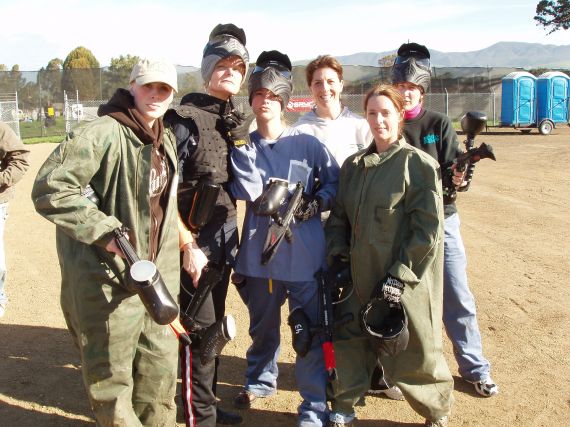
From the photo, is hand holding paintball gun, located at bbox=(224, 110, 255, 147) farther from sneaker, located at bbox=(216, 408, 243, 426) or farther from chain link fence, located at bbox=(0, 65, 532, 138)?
chain link fence, located at bbox=(0, 65, 532, 138)

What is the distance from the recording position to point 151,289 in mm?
2613

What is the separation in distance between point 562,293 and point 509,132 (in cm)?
2020

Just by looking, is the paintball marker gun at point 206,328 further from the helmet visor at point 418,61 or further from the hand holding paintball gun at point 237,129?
the helmet visor at point 418,61

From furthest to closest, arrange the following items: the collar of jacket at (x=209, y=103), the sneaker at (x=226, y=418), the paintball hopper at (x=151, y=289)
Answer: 1. the sneaker at (x=226, y=418)
2. the collar of jacket at (x=209, y=103)
3. the paintball hopper at (x=151, y=289)

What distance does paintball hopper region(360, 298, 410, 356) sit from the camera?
3.37 metres

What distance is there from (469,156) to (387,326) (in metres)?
1.17

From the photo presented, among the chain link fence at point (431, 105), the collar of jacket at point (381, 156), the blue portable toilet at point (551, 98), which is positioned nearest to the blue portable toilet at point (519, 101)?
the blue portable toilet at point (551, 98)

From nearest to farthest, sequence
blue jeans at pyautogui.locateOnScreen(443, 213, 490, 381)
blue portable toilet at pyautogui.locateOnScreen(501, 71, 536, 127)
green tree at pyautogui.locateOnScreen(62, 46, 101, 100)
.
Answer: blue jeans at pyautogui.locateOnScreen(443, 213, 490, 381) → blue portable toilet at pyautogui.locateOnScreen(501, 71, 536, 127) → green tree at pyautogui.locateOnScreen(62, 46, 101, 100)

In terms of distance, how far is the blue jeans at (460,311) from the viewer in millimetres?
4167

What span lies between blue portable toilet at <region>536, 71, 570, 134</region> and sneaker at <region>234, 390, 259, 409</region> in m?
22.0

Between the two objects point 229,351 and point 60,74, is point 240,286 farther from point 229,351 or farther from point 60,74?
point 60,74

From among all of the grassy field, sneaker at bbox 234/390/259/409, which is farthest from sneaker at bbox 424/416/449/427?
the grassy field

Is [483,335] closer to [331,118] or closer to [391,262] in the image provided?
[391,262]

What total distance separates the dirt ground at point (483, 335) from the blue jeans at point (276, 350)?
214 millimetres
